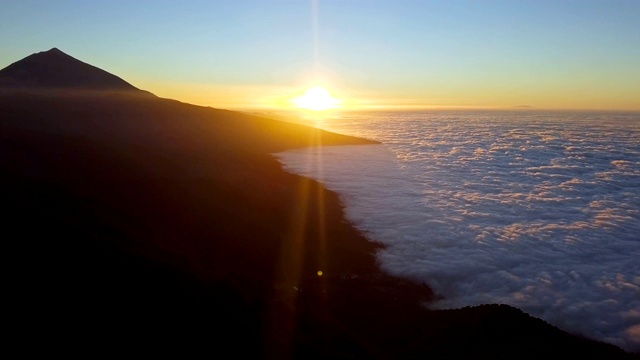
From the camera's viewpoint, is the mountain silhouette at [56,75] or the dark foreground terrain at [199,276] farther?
the mountain silhouette at [56,75]

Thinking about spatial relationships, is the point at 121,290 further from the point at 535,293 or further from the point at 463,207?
the point at 463,207

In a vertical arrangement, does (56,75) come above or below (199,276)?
above

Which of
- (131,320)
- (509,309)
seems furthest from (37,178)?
(509,309)

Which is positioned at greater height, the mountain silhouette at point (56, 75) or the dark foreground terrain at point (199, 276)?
→ the mountain silhouette at point (56, 75)

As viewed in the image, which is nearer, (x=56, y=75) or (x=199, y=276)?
(x=199, y=276)
